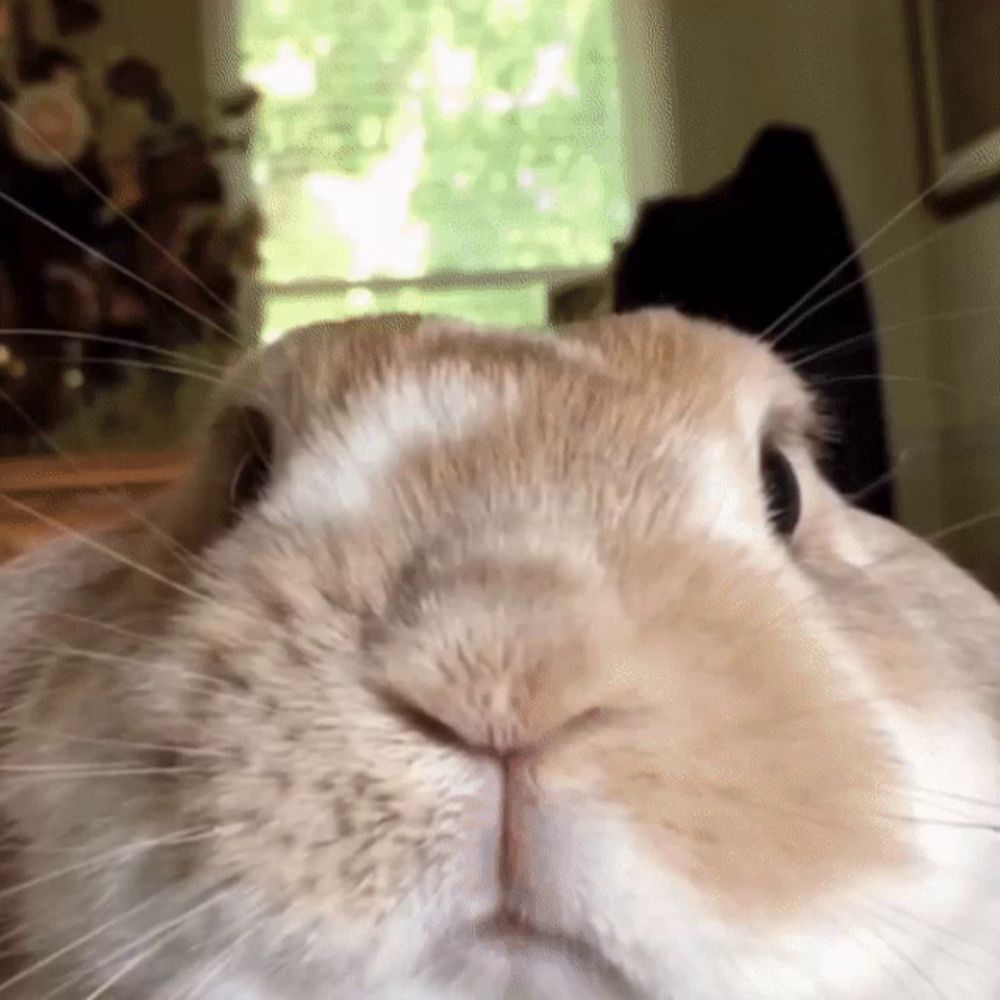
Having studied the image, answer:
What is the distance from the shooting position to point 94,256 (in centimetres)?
255

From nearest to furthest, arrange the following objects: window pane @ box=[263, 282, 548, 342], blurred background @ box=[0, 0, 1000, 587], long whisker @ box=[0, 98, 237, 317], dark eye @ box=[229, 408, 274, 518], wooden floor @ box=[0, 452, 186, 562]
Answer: dark eye @ box=[229, 408, 274, 518] < long whisker @ box=[0, 98, 237, 317] < wooden floor @ box=[0, 452, 186, 562] < blurred background @ box=[0, 0, 1000, 587] < window pane @ box=[263, 282, 548, 342]

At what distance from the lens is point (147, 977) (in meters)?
0.68

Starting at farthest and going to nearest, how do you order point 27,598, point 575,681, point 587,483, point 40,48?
point 40,48 → point 27,598 → point 587,483 → point 575,681

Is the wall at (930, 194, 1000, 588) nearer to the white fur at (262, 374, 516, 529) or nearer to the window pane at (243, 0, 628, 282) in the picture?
the window pane at (243, 0, 628, 282)

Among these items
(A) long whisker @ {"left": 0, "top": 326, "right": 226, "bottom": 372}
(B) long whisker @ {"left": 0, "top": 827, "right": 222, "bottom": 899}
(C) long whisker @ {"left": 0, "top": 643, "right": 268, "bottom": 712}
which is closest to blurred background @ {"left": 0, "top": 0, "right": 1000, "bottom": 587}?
(A) long whisker @ {"left": 0, "top": 326, "right": 226, "bottom": 372}

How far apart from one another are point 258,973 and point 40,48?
9.25 feet

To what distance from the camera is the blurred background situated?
271 centimetres

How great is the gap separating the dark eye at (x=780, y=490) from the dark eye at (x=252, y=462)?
31 centimetres

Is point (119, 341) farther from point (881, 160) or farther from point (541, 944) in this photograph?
point (881, 160)

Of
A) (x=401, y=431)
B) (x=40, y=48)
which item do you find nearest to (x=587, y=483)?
(x=401, y=431)

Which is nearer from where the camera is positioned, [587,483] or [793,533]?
[587,483]

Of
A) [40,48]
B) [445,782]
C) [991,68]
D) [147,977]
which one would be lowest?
[147,977]

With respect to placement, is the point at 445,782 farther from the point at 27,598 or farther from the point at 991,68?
the point at 991,68

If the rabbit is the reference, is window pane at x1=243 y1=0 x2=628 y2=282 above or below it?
above
